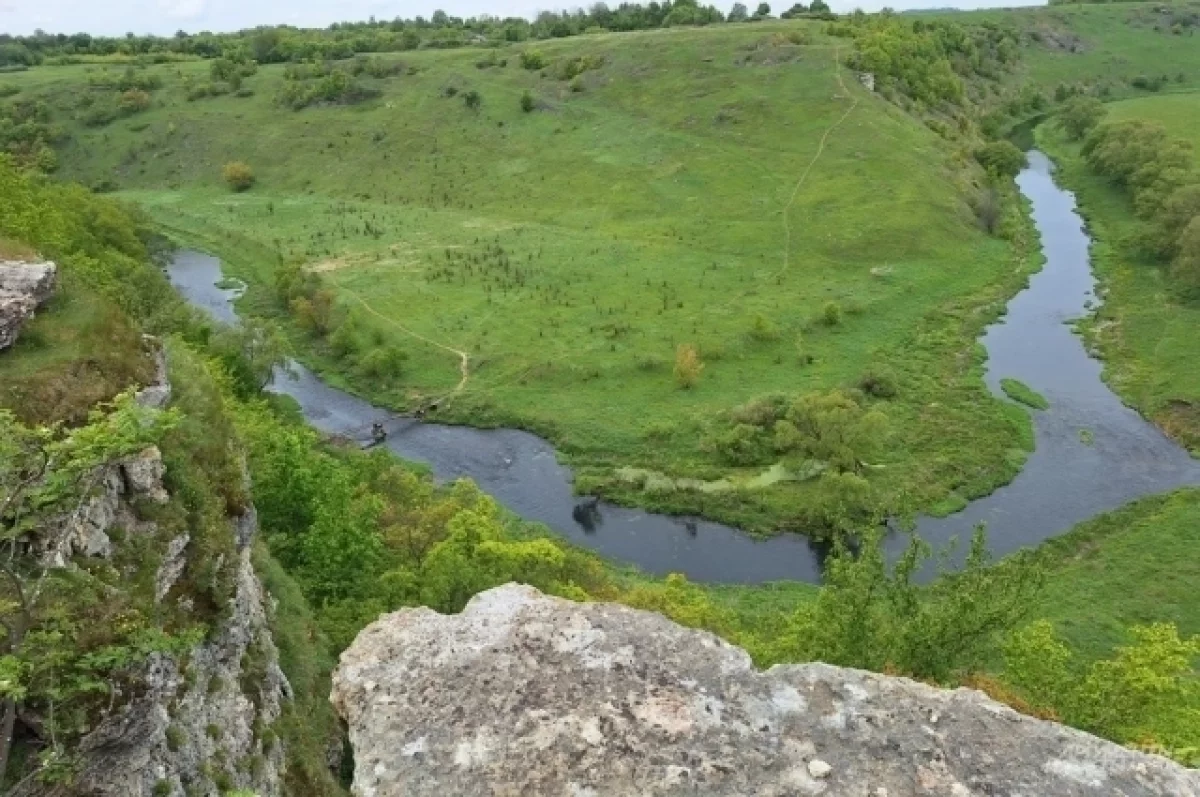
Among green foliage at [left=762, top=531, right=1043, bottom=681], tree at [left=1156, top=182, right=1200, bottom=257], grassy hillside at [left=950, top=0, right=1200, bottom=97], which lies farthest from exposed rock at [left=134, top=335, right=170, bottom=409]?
grassy hillside at [left=950, top=0, right=1200, bottom=97]

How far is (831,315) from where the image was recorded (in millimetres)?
77625

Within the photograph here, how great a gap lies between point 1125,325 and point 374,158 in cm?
9642

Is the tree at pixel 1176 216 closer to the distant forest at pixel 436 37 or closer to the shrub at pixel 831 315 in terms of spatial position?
the shrub at pixel 831 315

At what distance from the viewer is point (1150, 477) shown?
5788 centimetres

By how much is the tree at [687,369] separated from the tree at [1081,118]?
104 metres

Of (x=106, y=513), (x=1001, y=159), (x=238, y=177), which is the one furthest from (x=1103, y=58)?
(x=106, y=513)

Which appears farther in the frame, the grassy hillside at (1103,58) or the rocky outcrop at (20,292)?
the grassy hillside at (1103,58)

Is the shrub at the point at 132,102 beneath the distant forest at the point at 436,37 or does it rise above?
beneath

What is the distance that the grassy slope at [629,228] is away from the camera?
67.2m

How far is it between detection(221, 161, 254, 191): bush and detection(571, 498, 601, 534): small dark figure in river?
9065 centimetres

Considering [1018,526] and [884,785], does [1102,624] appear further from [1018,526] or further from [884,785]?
[884,785]

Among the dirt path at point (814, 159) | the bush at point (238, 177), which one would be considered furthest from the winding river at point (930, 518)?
the bush at point (238, 177)

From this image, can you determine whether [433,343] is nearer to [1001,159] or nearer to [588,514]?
[588,514]

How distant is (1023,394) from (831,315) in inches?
669
